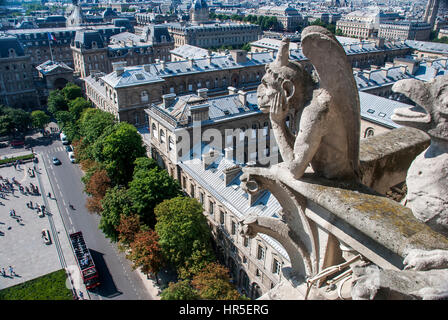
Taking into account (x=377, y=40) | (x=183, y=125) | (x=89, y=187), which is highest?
(x=377, y=40)

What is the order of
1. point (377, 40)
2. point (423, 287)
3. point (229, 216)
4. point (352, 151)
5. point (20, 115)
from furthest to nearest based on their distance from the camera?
point (377, 40) → point (20, 115) → point (229, 216) → point (352, 151) → point (423, 287)

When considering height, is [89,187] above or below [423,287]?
below

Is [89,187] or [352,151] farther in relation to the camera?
[89,187]

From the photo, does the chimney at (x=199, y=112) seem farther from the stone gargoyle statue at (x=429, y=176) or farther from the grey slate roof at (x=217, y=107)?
the stone gargoyle statue at (x=429, y=176)

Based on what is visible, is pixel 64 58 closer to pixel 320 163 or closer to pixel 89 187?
pixel 89 187

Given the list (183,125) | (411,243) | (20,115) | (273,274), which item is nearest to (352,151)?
(411,243)

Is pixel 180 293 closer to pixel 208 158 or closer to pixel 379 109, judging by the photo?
pixel 208 158

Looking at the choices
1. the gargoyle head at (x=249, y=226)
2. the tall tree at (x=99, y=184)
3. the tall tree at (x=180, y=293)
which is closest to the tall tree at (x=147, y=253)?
the tall tree at (x=180, y=293)

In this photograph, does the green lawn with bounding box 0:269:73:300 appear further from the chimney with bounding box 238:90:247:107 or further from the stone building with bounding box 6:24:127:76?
the stone building with bounding box 6:24:127:76
